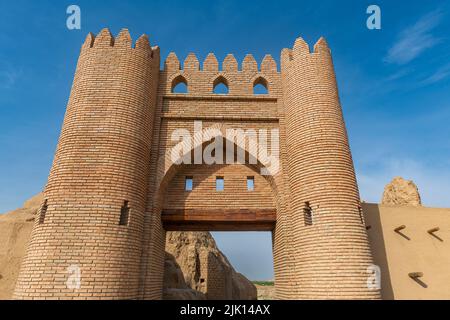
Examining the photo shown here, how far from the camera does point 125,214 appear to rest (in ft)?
20.6

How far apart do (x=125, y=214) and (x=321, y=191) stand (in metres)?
4.86

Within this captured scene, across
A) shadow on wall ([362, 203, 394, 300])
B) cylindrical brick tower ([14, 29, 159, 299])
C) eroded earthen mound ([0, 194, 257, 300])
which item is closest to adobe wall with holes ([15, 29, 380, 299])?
cylindrical brick tower ([14, 29, 159, 299])

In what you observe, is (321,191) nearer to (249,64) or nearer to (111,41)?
(249,64)

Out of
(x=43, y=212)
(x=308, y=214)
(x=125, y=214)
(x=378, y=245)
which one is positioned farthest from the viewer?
(x=378, y=245)

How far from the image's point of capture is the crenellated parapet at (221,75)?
850cm

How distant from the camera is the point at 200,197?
783 centimetres

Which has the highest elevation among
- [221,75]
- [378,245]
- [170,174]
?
[221,75]

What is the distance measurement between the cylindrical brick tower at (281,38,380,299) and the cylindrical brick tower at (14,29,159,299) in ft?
13.3

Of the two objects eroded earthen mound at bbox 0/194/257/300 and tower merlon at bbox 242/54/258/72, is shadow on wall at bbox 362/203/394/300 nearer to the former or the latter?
tower merlon at bbox 242/54/258/72

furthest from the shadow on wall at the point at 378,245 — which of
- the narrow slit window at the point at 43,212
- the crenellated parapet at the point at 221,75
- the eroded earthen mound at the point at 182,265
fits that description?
the narrow slit window at the point at 43,212

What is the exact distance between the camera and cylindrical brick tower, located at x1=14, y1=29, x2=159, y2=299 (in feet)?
17.5

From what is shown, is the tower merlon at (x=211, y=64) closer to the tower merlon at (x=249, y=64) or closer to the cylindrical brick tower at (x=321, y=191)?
the tower merlon at (x=249, y=64)

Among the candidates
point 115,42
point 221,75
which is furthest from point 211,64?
point 115,42

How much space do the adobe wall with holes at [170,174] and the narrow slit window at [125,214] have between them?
3cm
